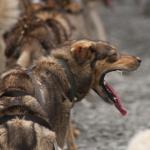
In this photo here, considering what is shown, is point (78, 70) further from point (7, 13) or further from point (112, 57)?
point (7, 13)

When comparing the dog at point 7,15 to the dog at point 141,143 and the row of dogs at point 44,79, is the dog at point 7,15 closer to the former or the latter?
the row of dogs at point 44,79

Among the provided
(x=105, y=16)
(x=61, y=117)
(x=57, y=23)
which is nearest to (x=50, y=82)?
(x=61, y=117)

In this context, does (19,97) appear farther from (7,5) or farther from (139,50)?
(139,50)

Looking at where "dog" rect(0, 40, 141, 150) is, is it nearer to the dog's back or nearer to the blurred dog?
the blurred dog

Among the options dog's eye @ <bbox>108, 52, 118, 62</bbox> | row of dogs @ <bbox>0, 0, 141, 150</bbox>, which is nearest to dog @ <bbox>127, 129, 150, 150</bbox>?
row of dogs @ <bbox>0, 0, 141, 150</bbox>

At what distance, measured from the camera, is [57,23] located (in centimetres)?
705

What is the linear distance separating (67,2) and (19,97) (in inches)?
161

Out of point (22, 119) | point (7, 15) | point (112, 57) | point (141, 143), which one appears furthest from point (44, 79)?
point (7, 15)

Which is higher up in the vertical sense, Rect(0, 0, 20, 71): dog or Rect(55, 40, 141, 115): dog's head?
Rect(55, 40, 141, 115): dog's head

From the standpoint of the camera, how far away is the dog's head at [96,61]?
16.5 ft

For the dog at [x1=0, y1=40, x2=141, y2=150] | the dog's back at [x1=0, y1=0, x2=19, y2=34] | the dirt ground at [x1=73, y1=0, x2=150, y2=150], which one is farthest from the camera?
the dirt ground at [x1=73, y1=0, x2=150, y2=150]

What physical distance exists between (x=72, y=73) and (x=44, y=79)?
27 cm

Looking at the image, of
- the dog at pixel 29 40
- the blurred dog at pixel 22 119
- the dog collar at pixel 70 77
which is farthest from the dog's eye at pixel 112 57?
the dog at pixel 29 40

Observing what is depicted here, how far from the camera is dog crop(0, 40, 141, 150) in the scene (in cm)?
487
